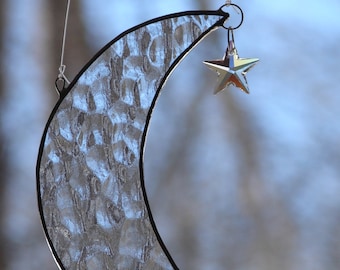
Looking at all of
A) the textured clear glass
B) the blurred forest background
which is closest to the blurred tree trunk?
the blurred forest background

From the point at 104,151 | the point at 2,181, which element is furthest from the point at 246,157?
the point at 104,151

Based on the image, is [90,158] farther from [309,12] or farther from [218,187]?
[309,12]

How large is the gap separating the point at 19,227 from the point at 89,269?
2.54 ft

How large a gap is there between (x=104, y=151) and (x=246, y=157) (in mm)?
750

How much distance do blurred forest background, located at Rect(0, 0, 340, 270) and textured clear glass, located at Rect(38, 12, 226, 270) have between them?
71 cm

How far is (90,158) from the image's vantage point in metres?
0.90

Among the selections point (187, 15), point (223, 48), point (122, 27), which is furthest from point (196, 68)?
point (187, 15)

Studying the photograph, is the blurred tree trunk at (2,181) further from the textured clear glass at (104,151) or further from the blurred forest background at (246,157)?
the textured clear glass at (104,151)

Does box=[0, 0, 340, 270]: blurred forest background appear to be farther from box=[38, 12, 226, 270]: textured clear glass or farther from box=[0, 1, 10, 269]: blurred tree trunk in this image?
box=[38, 12, 226, 270]: textured clear glass

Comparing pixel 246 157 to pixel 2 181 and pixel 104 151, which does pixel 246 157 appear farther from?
pixel 104 151

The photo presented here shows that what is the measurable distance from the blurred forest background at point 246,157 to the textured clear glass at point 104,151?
2.32 feet

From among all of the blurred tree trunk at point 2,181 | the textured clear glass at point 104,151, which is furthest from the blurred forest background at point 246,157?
the textured clear glass at point 104,151

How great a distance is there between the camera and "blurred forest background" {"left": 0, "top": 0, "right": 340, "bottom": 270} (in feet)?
5.16

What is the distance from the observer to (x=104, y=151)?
90 cm
